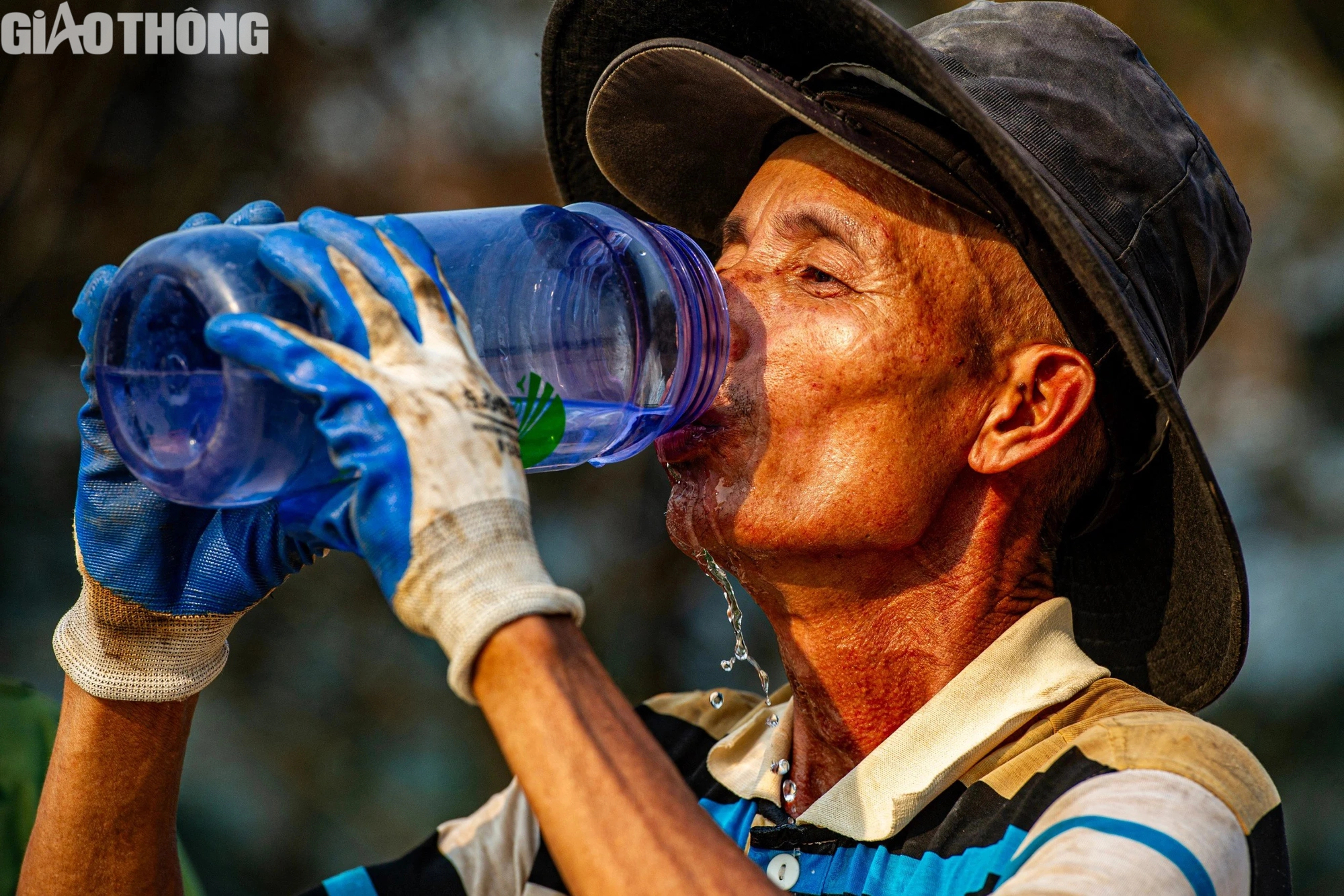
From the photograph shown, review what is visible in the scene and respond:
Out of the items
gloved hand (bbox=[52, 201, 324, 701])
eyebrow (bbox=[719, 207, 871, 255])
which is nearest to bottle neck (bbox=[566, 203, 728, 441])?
eyebrow (bbox=[719, 207, 871, 255])

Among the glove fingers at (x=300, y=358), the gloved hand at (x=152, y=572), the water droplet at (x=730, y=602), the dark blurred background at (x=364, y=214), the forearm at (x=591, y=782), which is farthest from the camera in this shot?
the dark blurred background at (x=364, y=214)

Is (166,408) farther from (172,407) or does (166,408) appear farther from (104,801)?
(104,801)

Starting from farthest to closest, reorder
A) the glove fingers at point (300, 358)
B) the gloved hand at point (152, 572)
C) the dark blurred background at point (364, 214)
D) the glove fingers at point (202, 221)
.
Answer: the dark blurred background at point (364, 214), the gloved hand at point (152, 572), the glove fingers at point (202, 221), the glove fingers at point (300, 358)

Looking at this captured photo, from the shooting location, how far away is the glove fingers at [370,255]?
1.36 meters

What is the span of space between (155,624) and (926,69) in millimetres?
1293

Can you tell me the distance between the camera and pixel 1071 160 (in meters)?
1.73

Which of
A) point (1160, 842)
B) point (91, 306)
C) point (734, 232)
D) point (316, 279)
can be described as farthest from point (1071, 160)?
point (91, 306)

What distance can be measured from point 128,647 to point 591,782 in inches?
37.2

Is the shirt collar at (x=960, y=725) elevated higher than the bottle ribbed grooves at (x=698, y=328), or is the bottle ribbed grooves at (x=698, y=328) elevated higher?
the bottle ribbed grooves at (x=698, y=328)

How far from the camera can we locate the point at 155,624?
72.7 inches

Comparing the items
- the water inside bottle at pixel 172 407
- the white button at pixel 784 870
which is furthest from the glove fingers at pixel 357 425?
the white button at pixel 784 870

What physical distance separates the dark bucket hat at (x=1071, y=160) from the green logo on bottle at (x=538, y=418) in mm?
514

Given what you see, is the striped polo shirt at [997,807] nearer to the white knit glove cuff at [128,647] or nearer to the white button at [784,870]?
the white button at [784,870]

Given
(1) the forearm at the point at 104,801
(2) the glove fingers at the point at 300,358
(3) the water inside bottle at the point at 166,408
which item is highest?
(2) the glove fingers at the point at 300,358
